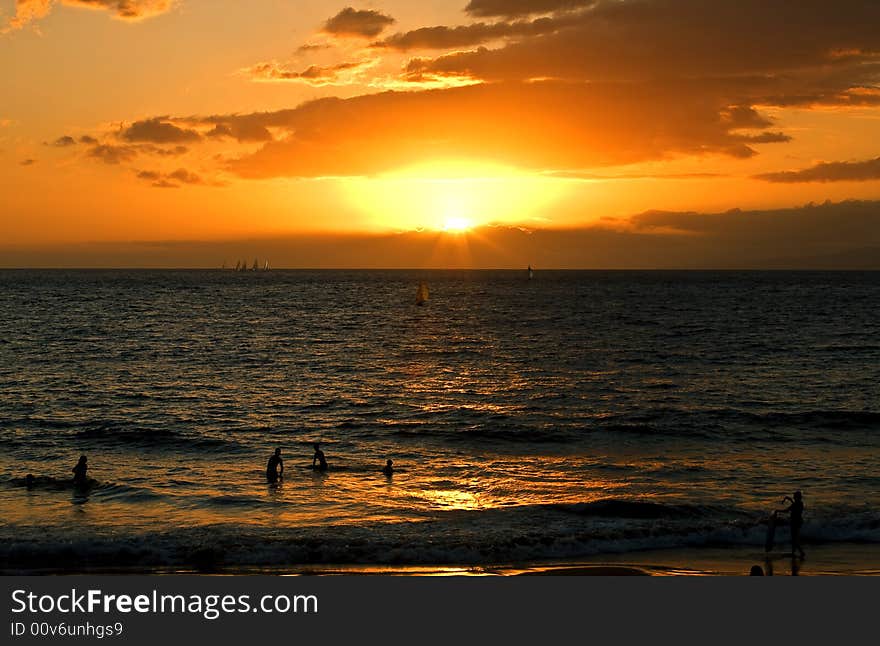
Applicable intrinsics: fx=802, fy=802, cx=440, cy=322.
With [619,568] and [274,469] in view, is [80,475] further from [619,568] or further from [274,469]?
[619,568]

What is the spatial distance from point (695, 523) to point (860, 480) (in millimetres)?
10493

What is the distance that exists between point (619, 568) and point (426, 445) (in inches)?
757

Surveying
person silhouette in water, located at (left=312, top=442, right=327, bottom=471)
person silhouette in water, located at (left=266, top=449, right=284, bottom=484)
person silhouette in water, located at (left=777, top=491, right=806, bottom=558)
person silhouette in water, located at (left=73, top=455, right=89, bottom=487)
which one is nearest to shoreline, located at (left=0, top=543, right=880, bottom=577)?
person silhouette in water, located at (left=777, top=491, right=806, bottom=558)

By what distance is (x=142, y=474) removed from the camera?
1362 inches

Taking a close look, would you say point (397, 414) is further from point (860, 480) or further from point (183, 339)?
point (183, 339)

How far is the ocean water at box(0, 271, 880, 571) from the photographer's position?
2597 cm

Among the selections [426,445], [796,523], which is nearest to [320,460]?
[426,445]

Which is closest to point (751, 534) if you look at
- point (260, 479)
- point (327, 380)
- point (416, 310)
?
point (260, 479)

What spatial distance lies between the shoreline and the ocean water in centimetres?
60

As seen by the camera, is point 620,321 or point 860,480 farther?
point 620,321

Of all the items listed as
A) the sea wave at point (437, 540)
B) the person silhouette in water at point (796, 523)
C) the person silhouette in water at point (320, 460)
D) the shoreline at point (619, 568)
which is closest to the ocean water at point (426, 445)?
the sea wave at point (437, 540)

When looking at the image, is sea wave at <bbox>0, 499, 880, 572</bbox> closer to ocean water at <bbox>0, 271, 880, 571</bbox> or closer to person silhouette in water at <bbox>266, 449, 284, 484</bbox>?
ocean water at <bbox>0, 271, 880, 571</bbox>

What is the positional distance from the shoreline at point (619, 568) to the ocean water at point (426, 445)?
60 centimetres

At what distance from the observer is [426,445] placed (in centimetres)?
4144
